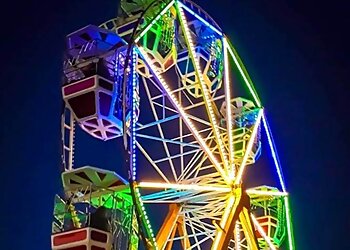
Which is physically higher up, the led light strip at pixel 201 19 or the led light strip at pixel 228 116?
the led light strip at pixel 201 19

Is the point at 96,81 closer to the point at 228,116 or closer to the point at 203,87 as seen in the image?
the point at 203,87

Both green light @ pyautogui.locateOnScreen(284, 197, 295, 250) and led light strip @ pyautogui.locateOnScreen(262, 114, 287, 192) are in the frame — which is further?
led light strip @ pyautogui.locateOnScreen(262, 114, 287, 192)

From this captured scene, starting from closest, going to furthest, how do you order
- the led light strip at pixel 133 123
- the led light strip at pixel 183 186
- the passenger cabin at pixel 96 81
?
the led light strip at pixel 133 123 → the led light strip at pixel 183 186 → the passenger cabin at pixel 96 81

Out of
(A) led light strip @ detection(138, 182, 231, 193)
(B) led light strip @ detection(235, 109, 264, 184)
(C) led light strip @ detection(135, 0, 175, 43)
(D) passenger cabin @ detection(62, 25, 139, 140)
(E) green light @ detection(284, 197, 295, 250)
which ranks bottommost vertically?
(E) green light @ detection(284, 197, 295, 250)

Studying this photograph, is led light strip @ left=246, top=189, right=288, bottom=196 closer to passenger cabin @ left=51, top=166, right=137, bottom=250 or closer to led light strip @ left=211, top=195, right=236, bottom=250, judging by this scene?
led light strip @ left=211, top=195, right=236, bottom=250

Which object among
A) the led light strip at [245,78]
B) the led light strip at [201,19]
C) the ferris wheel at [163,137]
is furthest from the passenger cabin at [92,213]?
the led light strip at [245,78]

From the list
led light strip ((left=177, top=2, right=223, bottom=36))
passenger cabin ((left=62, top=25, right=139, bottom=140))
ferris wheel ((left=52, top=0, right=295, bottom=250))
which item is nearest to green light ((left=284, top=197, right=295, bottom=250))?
ferris wheel ((left=52, top=0, right=295, bottom=250))

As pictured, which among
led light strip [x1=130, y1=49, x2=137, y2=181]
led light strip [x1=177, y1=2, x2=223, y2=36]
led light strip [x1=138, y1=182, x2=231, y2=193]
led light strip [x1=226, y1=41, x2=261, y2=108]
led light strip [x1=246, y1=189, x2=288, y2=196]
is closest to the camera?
led light strip [x1=130, y1=49, x2=137, y2=181]

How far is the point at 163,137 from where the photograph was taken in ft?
53.3

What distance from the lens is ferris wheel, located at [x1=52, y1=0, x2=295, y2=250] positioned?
45.6 ft

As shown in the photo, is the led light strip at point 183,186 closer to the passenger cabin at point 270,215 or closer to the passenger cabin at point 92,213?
the passenger cabin at point 92,213

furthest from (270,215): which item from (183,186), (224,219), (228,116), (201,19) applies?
(183,186)

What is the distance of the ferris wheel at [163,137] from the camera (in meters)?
13.9

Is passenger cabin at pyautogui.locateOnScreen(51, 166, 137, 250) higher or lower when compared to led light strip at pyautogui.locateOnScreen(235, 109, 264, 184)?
lower
